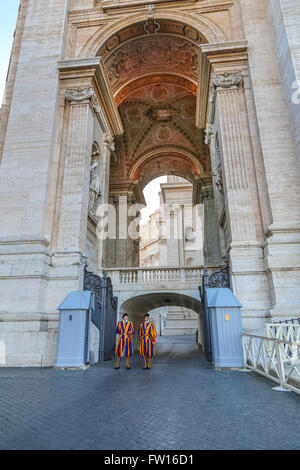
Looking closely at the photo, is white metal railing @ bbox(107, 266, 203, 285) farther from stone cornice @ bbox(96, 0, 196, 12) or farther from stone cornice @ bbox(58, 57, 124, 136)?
stone cornice @ bbox(96, 0, 196, 12)

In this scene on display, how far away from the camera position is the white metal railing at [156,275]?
45.4ft

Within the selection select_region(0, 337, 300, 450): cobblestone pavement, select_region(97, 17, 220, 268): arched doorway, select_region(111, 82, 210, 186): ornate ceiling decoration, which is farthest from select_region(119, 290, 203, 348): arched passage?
select_region(111, 82, 210, 186): ornate ceiling decoration

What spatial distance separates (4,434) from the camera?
3.06m

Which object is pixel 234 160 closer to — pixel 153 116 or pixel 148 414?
pixel 148 414

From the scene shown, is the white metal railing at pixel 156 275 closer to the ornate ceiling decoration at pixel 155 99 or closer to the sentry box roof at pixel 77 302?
the sentry box roof at pixel 77 302

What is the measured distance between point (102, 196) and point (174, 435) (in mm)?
11826

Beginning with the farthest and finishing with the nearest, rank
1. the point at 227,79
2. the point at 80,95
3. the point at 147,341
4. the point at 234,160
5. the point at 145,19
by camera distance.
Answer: the point at 145,19 → the point at 80,95 → the point at 227,79 → the point at 234,160 → the point at 147,341

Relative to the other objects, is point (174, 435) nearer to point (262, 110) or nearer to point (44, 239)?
point (44, 239)

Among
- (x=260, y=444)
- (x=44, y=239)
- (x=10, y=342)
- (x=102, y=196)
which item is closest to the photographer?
(x=260, y=444)

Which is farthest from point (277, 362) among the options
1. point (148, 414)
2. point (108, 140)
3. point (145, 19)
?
point (145, 19)

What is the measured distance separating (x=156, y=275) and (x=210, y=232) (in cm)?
875

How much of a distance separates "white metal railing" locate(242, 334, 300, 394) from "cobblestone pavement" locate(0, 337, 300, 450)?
27cm

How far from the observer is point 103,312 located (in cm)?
988

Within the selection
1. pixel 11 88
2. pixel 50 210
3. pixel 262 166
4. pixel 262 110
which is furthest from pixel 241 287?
pixel 11 88
